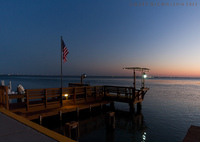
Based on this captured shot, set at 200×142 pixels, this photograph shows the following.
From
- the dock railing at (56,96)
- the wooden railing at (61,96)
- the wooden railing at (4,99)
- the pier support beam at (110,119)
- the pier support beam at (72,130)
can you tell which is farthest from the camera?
the dock railing at (56,96)

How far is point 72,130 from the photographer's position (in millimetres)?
8375

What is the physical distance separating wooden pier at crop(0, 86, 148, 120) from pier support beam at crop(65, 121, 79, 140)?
345cm

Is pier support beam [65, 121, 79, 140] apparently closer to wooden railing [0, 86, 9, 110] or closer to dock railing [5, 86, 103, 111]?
wooden railing [0, 86, 9, 110]

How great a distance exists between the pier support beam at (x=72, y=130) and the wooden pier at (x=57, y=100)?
345 cm

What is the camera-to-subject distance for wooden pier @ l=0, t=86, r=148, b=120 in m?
10.5

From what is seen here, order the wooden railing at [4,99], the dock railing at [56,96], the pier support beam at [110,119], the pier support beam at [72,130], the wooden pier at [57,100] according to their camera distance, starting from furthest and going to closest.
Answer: the dock railing at [56,96] → the pier support beam at [110,119] → the wooden pier at [57,100] → the wooden railing at [4,99] → the pier support beam at [72,130]

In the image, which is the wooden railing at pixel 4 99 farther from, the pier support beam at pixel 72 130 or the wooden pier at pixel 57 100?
the pier support beam at pixel 72 130

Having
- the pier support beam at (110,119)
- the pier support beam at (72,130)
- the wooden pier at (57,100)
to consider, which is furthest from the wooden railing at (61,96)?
the pier support beam at (110,119)

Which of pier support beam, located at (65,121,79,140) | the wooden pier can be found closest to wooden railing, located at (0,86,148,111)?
the wooden pier

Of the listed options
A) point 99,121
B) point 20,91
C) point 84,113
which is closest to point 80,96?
point 84,113

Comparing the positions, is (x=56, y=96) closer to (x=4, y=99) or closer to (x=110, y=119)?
(x=4, y=99)

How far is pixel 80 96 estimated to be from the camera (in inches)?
623

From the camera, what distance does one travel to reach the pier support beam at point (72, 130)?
8.01 metres

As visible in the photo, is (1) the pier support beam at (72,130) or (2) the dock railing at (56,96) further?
(2) the dock railing at (56,96)
